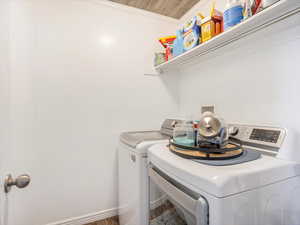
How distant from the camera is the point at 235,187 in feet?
1.86

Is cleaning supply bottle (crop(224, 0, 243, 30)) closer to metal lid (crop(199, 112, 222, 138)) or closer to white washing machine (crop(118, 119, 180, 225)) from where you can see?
metal lid (crop(199, 112, 222, 138))

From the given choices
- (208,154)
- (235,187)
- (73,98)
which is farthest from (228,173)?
(73,98)

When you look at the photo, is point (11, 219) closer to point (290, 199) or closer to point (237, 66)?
point (290, 199)

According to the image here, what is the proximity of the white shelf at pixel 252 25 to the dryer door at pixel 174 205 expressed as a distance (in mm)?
1012

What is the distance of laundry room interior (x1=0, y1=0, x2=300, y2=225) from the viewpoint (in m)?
0.71

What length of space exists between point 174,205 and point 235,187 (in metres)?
0.37

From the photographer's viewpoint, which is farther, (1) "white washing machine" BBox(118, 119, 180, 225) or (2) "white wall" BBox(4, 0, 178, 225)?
(2) "white wall" BBox(4, 0, 178, 225)

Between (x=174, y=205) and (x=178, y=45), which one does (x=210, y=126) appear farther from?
(x=178, y=45)

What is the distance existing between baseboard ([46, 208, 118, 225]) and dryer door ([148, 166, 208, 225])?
87 cm

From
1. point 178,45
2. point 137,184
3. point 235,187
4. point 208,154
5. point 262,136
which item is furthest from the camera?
point 178,45

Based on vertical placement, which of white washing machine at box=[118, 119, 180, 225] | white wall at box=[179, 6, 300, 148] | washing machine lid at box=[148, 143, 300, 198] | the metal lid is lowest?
white washing machine at box=[118, 119, 180, 225]

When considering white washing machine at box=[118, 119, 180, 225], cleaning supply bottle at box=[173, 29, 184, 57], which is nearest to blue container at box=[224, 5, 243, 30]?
cleaning supply bottle at box=[173, 29, 184, 57]

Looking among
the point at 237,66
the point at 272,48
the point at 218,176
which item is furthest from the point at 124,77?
the point at 218,176

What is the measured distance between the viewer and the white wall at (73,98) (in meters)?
1.39
